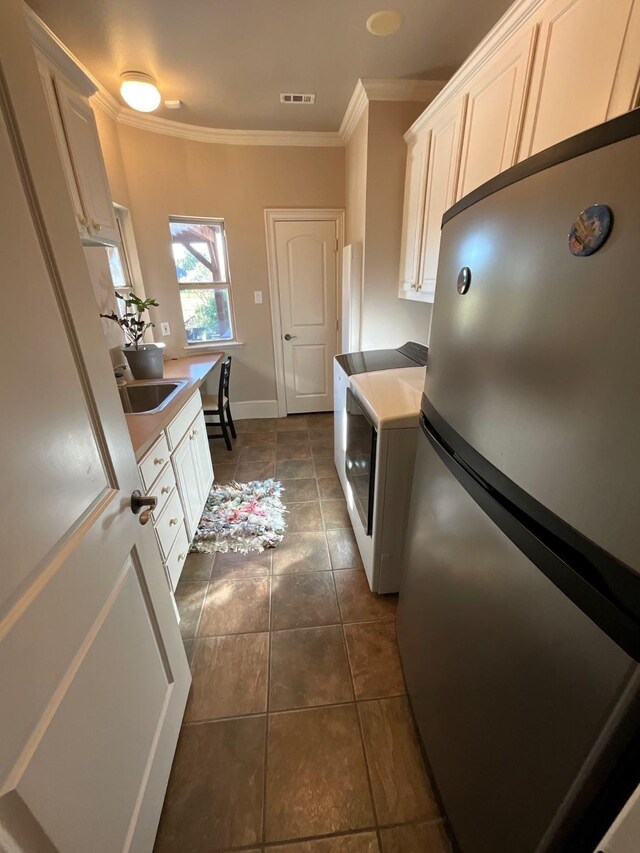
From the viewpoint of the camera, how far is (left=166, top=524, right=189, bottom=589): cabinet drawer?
1705 mm

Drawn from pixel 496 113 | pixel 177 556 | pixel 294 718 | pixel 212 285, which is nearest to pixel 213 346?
pixel 212 285

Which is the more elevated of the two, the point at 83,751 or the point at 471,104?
the point at 471,104

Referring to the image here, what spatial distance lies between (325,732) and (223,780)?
36 centimetres

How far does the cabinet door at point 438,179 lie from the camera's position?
1772mm

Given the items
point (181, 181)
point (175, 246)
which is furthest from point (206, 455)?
point (181, 181)

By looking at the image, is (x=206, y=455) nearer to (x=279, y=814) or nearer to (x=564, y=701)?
(x=279, y=814)

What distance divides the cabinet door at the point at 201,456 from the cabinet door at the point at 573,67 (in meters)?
2.15

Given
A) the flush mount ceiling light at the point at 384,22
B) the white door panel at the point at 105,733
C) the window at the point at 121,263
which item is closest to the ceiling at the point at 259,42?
the flush mount ceiling light at the point at 384,22

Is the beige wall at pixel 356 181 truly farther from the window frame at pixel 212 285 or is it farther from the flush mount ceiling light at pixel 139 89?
the flush mount ceiling light at pixel 139 89

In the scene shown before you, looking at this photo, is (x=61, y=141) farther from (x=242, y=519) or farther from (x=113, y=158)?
(x=242, y=519)

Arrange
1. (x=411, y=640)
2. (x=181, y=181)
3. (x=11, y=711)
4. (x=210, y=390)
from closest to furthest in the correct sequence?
(x=11, y=711) → (x=411, y=640) → (x=181, y=181) → (x=210, y=390)

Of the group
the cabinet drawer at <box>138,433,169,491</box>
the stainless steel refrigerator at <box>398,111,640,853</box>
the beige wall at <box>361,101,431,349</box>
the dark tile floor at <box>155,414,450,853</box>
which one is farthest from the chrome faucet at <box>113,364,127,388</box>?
the stainless steel refrigerator at <box>398,111,640,853</box>

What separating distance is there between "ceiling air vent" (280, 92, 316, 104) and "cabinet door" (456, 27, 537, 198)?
140cm

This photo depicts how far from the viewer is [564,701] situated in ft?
1.74
